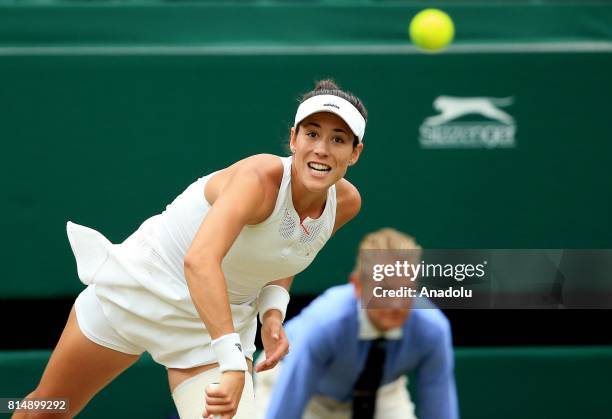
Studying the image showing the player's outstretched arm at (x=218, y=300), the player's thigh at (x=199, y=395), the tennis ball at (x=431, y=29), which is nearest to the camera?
the player's outstretched arm at (x=218, y=300)

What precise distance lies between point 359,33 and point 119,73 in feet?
2.94

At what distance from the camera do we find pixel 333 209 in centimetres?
299

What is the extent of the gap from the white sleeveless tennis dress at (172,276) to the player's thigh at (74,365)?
3 centimetres

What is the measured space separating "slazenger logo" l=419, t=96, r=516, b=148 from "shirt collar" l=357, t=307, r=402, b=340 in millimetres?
1170

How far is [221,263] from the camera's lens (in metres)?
2.62

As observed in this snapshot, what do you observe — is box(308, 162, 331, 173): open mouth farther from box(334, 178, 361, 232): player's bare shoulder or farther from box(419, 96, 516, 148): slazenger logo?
box(419, 96, 516, 148): slazenger logo

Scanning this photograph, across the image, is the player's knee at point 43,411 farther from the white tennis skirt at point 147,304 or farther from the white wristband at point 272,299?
the white wristband at point 272,299

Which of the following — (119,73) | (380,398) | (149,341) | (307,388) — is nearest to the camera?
(149,341)

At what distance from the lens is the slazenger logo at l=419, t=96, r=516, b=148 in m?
4.35

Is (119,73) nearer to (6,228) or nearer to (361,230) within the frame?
(6,228)

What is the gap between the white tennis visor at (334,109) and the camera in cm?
268

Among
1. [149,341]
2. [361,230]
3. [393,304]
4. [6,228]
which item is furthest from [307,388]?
[6,228]
